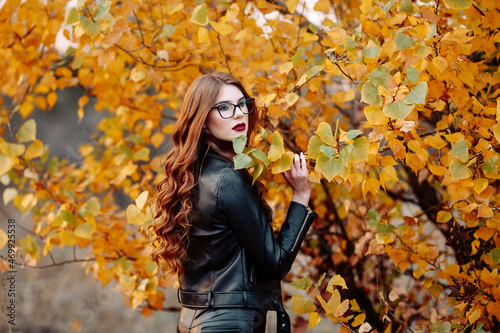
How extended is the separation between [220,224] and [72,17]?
104cm

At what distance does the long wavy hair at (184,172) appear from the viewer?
179 centimetres

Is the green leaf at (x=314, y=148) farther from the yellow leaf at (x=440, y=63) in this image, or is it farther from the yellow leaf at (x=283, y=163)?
the yellow leaf at (x=440, y=63)

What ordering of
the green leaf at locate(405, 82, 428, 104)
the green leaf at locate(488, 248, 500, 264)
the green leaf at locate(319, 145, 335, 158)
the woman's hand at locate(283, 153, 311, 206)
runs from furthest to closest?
the green leaf at locate(488, 248, 500, 264), the woman's hand at locate(283, 153, 311, 206), the green leaf at locate(319, 145, 335, 158), the green leaf at locate(405, 82, 428, 104)

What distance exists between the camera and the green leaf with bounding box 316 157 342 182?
61.4 inches

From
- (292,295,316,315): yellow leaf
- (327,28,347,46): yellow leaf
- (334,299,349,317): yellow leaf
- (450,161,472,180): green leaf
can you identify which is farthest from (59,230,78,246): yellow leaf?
(450,161,472,180): green leaf

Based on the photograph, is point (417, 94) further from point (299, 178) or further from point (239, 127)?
point (239, 127)

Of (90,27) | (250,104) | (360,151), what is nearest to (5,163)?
(90,27)

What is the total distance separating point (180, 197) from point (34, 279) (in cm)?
550

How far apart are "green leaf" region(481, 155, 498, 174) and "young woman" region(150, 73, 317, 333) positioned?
2.08 ft

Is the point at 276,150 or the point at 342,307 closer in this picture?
the point at 276,150

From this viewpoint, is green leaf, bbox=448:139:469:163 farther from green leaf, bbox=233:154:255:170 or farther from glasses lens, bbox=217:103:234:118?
glasses lens, bbox=217:103:234:118

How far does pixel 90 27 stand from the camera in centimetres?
195

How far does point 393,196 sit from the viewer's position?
3365mm

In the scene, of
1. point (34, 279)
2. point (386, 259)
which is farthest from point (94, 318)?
point (386, 259)
